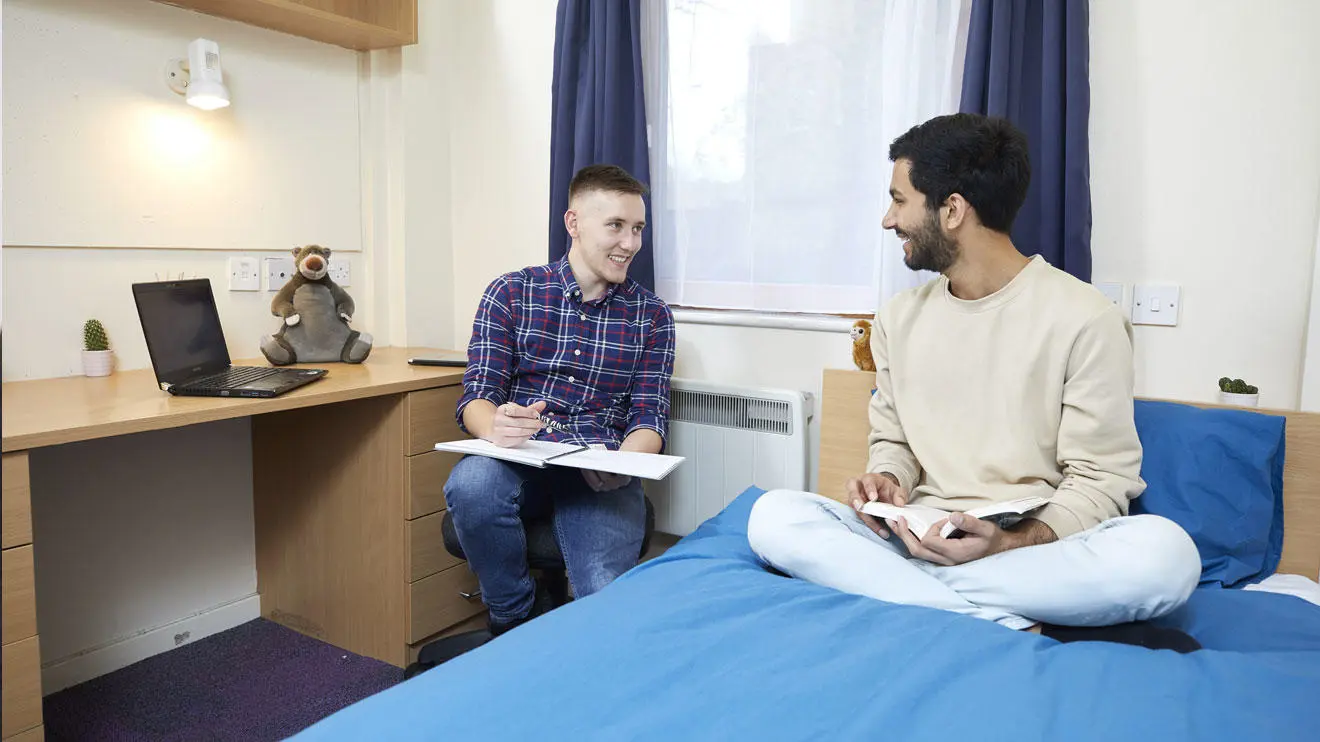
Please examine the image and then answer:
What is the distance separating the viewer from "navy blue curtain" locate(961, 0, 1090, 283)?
1.88 m

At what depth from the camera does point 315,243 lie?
106 inches

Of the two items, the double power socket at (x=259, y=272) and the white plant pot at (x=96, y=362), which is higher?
the double power socket at (x=259, y=272)

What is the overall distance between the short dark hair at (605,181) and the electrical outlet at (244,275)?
99 cm

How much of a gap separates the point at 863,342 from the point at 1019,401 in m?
0.51

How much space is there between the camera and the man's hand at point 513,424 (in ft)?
6.01

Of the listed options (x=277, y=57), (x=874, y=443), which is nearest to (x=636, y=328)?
(x=874, y=443)

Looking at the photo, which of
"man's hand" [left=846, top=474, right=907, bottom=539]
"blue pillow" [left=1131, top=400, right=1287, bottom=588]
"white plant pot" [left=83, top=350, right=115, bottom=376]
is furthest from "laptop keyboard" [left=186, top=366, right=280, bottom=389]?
"blue pillow" [left=1131, top=400, right=1287, bottom=588]

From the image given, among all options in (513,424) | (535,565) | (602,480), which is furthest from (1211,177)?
(535,565)

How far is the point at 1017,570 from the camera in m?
1.32

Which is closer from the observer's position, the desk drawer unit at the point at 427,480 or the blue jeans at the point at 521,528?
the blue jeans at the point at 521,528

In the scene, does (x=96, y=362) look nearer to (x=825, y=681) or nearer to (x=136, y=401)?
(x=136, y=401)

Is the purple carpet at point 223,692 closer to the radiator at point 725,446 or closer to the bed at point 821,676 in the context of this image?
the radiator at point 725,446

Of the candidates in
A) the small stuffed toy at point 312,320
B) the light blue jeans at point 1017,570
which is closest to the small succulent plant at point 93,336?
the small stuffed toy at point 312,320

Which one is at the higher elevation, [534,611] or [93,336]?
[93,336]
